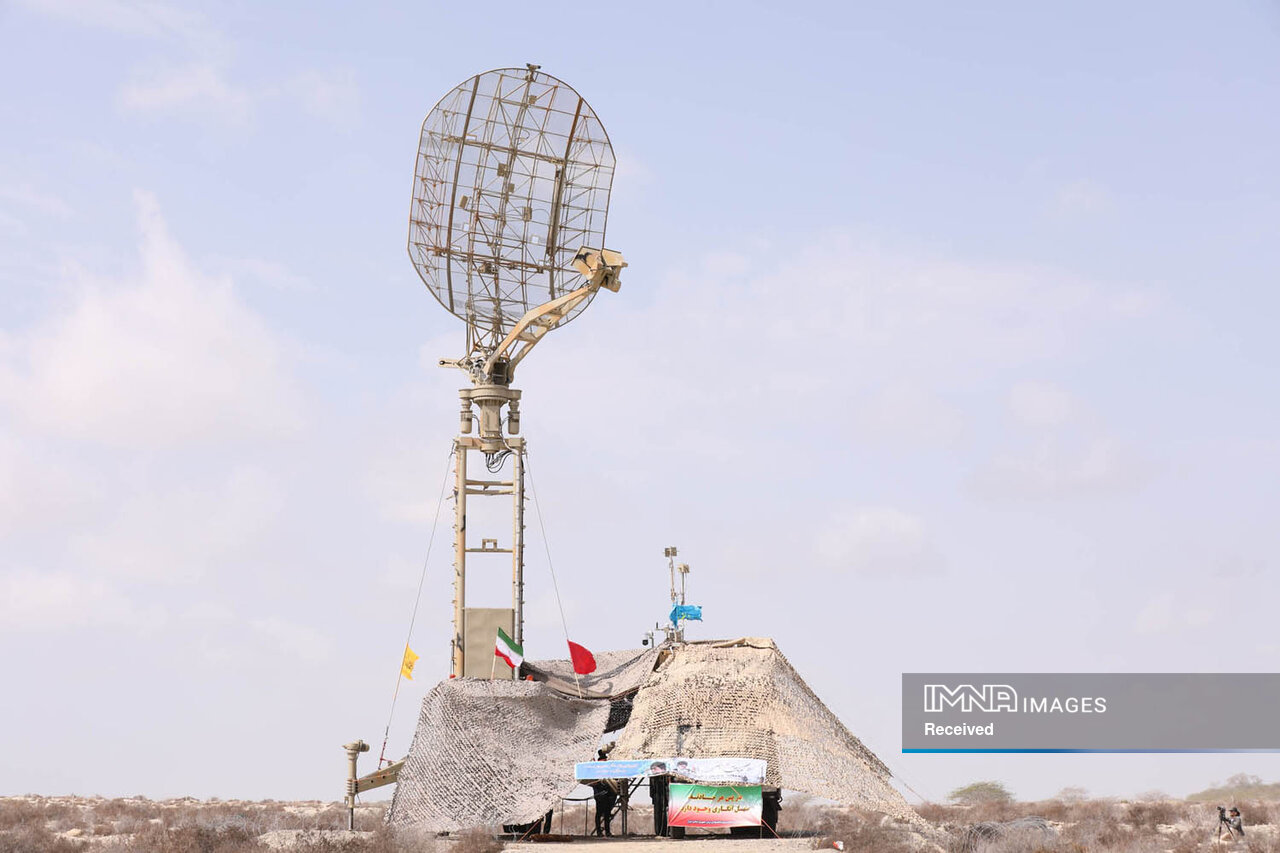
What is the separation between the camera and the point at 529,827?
105ft

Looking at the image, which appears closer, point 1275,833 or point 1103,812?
point 1275,833

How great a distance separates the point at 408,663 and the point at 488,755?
5.15m

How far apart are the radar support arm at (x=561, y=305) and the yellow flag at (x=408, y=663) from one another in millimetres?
7749

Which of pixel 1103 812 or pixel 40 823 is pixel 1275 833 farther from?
pixel 40 823

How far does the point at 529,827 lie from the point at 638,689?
14.1ft

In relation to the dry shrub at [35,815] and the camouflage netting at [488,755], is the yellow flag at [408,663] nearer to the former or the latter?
the camouflage netting at [488,755]

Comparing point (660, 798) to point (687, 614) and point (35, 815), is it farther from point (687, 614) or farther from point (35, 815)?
point (35, 815)

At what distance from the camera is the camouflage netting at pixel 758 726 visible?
28.9 metres

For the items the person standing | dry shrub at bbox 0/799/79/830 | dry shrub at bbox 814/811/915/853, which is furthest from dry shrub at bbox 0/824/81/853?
dry shrub at bbox 814/811/915/853

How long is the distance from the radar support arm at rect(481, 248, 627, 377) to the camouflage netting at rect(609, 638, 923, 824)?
10126 millimetres

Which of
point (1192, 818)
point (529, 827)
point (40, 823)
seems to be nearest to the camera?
point (529, 827)

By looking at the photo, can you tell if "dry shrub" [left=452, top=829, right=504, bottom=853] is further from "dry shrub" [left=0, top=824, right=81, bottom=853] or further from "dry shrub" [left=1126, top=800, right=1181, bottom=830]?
"dry shrub" [left=1126, top=800, right=1181, bottom=830]

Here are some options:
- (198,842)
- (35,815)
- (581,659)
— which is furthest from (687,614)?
(35,815)

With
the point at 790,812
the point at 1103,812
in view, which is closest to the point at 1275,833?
the point at 1103,812
